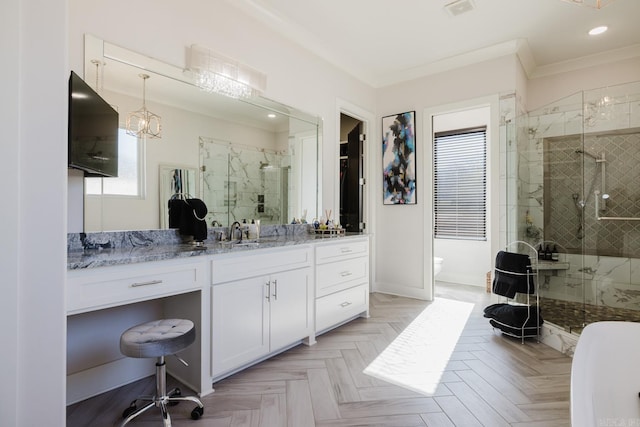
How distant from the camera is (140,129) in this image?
6.82 feet

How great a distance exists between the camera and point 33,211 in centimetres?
121

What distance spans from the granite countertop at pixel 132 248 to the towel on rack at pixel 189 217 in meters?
0.08

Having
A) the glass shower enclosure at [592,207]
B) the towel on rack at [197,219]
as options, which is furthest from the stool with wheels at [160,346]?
the glass shower enclosure at [592,207]

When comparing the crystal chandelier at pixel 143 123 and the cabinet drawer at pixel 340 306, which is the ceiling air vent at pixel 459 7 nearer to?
the crystal chandelier at pixel 143 123

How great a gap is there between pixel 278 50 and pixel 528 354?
133 inches

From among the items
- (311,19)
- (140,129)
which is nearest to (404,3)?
(311,19)

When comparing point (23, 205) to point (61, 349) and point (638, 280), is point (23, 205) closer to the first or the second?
point (61, 349)

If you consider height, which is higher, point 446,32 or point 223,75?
point 446,32

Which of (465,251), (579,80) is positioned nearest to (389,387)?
(465,251)

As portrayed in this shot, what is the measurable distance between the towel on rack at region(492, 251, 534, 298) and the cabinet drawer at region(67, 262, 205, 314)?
2550mm

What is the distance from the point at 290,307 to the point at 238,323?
0.48m

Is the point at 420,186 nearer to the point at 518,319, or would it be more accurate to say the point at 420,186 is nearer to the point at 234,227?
the point at 518,319

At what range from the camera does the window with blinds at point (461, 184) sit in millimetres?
4777

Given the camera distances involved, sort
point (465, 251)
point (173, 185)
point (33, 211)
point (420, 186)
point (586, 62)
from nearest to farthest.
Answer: point (33, 211), point (173, 185), point (586, 62), point (420, 186), point (465, 251)
